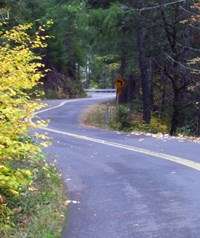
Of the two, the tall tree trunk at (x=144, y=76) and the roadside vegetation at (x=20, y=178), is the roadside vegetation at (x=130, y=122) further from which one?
the roadside vegetation at (x=20, y=178)

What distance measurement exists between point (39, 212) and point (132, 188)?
96.1 inches

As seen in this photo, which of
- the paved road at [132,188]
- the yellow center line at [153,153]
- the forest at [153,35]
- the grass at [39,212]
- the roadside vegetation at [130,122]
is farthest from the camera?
the roadside vegetation at [130,122]

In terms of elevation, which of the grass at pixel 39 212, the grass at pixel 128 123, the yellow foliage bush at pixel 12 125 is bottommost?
the grass at pixel 128 123

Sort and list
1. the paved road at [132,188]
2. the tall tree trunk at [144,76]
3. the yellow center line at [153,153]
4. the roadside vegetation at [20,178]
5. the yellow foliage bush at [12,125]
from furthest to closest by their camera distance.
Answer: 1. the tall tree trunk at [144,76]
2. the yellow center line at [153,153]
3. the paved road at [132,188]
4. the roadside vegetation at [20,178]
5. the yellow foliage bush at [12,125]

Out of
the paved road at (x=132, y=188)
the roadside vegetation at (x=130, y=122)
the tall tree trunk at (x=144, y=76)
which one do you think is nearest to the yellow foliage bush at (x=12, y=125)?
the paved road at (x=132, y=188)

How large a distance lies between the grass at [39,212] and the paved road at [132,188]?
0.17m

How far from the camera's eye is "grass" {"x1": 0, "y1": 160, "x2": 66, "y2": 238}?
6875 millimetres

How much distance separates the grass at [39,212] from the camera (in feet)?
22.6

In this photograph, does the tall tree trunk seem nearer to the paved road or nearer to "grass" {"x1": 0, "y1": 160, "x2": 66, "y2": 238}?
the paved road

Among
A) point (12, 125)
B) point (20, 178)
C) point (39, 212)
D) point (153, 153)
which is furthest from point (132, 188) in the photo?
point (153, 153)

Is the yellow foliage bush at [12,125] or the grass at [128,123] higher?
the yellow foliage bush at [12,125]

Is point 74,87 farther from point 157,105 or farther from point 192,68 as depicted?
point 192,68

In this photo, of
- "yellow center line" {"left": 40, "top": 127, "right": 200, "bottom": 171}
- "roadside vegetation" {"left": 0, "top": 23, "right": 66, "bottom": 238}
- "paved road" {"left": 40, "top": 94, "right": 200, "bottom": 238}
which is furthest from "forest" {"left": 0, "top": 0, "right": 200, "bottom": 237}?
"yellow center line" {"left": 40, "top": 127, "right": 200, "bottom": 171}

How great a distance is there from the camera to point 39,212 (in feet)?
25.0
